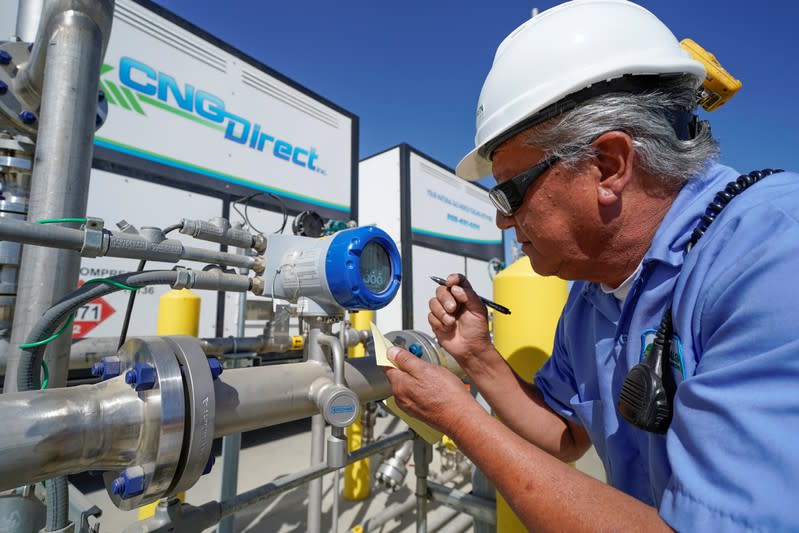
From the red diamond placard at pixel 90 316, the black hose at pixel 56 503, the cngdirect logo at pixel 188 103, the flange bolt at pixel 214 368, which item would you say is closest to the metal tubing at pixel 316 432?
the flange bolt at pixel 214 368

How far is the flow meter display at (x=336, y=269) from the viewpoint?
0.92m

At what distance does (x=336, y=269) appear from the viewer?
0.92m

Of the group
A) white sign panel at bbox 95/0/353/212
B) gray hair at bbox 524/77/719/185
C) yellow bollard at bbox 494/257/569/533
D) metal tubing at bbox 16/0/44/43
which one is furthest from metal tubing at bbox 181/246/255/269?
white sign panel at bbox 95/0/353/212

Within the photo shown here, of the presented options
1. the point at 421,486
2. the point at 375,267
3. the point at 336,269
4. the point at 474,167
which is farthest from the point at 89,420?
the point at 421,486

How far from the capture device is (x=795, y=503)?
17.2 inches

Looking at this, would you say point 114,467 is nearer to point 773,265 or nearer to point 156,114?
point 773,265

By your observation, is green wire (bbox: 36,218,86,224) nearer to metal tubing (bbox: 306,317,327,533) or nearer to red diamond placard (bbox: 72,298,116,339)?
metal tubing (bbox: 306,317,327,533)

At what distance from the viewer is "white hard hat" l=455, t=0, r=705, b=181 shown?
878mm

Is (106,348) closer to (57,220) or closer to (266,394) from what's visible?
(57,220)

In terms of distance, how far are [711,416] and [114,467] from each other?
88cm

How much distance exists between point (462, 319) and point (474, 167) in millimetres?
498

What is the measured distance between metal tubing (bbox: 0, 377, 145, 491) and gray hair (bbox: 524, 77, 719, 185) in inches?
37.7

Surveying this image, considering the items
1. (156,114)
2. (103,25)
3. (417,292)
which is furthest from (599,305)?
(417,292)

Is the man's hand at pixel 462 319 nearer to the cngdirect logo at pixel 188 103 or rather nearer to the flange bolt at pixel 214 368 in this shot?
the flange bolt at pixel 214 368
